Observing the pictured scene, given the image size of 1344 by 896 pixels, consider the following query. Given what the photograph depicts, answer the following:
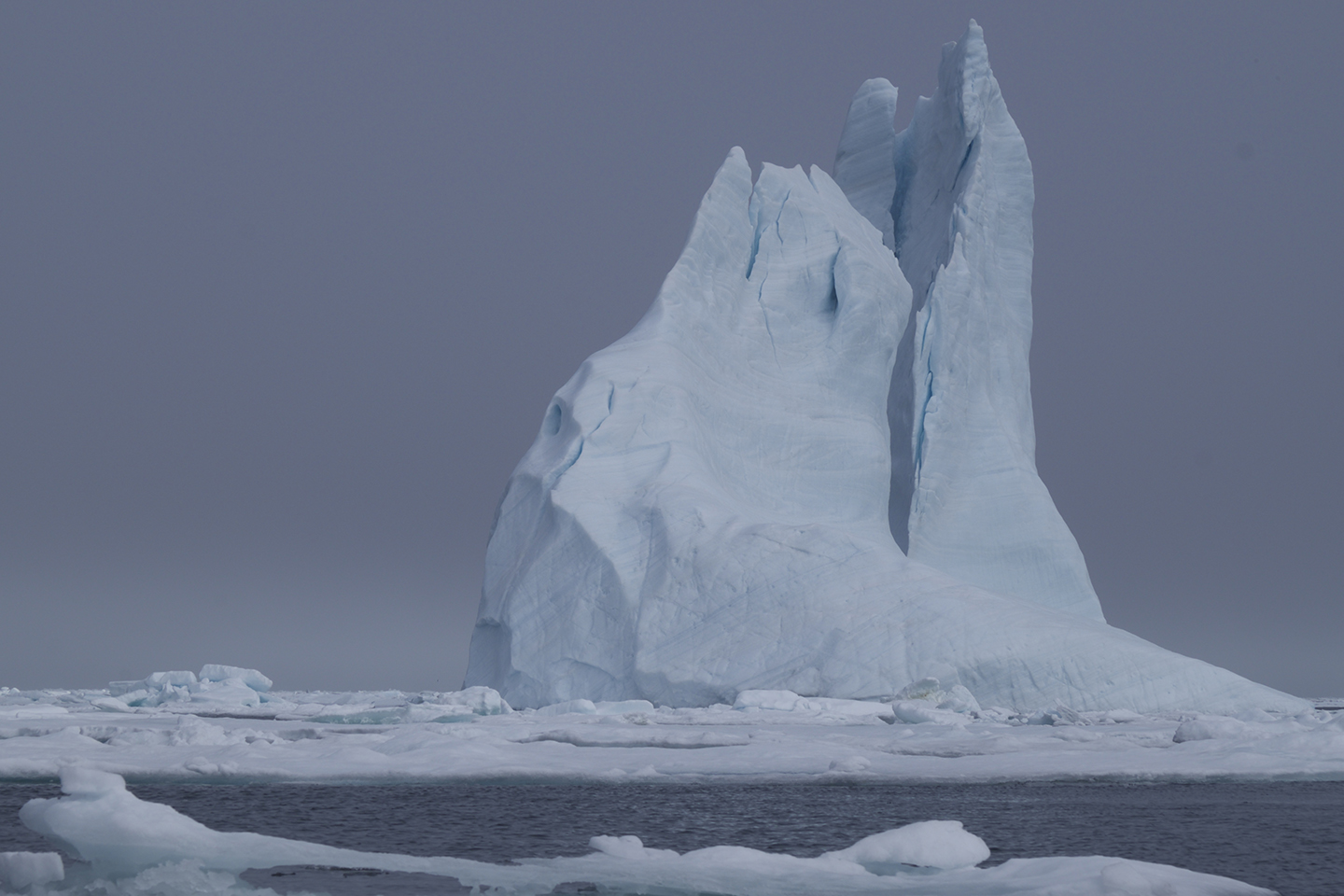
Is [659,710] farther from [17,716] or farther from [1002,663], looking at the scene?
[17,716]

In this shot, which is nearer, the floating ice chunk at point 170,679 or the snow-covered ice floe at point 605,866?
the snow-covered ice floe at point 605,866

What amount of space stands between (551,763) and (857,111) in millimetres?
24567

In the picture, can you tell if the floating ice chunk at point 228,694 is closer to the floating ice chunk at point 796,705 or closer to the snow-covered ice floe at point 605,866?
the floating ice chunk at point 796,705

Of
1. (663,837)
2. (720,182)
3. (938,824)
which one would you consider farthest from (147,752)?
(720,182)

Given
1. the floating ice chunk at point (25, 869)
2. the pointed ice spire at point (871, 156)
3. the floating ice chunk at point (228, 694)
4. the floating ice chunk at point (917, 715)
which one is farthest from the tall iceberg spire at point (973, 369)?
Result: the floating ice chunk at point (25, 869)

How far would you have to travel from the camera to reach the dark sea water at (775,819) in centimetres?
761

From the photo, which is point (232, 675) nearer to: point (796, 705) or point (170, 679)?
point (170, 679)

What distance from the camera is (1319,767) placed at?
459 inches

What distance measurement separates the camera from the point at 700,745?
→ 13.2 m

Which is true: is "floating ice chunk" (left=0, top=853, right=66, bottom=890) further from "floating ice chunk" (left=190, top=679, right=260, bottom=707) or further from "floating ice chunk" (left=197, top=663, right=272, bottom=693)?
"floating ice chunk" (left=197, top=663, right=272, bottom=693)

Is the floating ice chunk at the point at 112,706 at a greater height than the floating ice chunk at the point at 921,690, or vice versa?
the floating ice chunk at the point at 921,690

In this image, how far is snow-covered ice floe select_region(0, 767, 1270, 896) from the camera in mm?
6074

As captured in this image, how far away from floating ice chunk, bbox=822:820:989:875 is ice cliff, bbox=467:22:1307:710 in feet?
39.2

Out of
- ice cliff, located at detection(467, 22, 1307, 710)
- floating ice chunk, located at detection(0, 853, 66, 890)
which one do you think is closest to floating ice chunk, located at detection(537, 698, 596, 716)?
ice cliff, located at detection(467, 22, 1307, 710)
